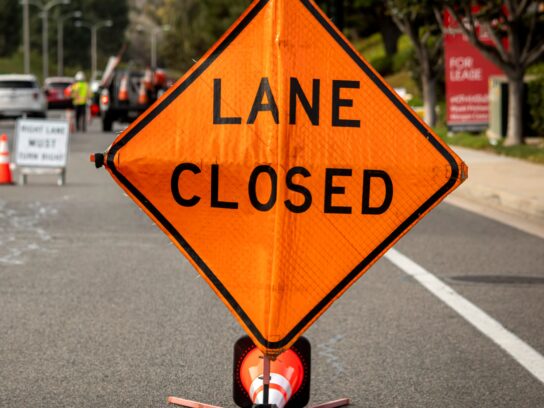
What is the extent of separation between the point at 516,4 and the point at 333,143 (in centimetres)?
2374

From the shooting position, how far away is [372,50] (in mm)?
77375

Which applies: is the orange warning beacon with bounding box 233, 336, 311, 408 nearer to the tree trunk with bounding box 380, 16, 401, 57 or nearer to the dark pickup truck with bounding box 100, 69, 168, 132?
the dark pickup truck with bounding box 100, 69, 168, 132

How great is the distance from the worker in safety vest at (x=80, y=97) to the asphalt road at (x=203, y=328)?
26323mm

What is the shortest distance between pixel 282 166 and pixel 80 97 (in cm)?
3572

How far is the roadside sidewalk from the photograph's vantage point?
16031 millimetres

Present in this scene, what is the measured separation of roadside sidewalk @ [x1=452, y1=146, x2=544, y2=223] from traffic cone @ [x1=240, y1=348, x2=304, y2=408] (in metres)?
10.2

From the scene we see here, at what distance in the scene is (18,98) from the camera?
46156 mm

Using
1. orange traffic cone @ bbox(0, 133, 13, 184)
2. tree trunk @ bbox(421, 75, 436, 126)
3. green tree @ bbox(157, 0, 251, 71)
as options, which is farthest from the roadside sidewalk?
green tree @ bbox(157, 0, 251, 71)

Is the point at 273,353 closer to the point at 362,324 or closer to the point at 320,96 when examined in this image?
the point at 320,96

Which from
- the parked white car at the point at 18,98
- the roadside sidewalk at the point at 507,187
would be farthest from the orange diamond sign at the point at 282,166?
the parked white car at the point at 18,98

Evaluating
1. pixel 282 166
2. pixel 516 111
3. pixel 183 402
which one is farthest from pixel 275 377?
pixel 516 111

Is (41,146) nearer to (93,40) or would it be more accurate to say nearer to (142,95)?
(142,95)

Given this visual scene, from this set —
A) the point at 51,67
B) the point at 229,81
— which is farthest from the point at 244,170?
the point at 51,67

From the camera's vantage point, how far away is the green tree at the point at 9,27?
119188 millimetres
